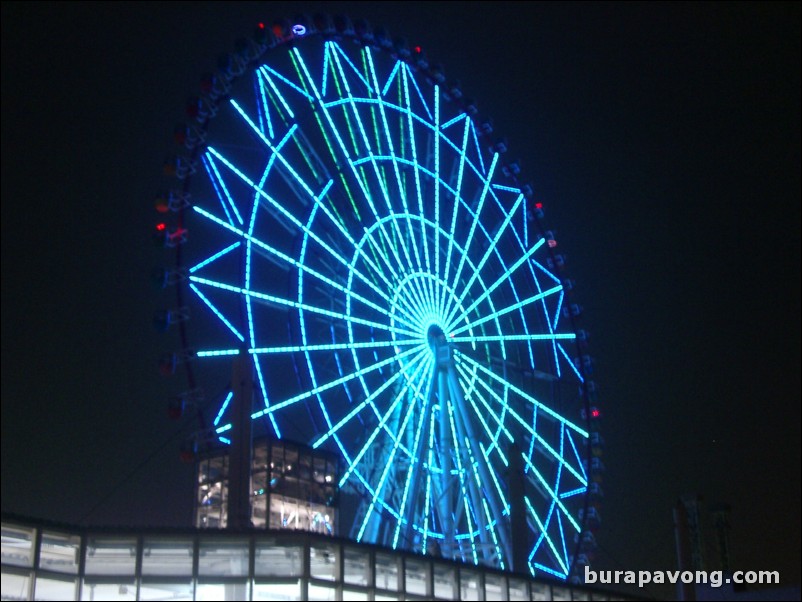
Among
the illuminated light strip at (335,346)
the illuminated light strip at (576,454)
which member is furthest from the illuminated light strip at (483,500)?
the illuminated light strip at (576,454)

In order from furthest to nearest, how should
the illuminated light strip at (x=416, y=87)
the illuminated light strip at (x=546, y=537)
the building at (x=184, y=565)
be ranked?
the illuminated light strip at (x=416, y=87), the illuminated light strip at (x=546, y=537), the building at (x=184, y=565)

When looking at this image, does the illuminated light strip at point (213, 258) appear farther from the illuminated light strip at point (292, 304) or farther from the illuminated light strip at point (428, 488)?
the illuminated light strip at point (428, 488)

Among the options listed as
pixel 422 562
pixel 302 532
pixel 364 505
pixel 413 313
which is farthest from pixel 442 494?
pixel 302 532

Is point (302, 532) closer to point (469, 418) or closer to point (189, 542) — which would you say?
point (189, 542)

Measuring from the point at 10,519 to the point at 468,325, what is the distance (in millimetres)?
14392

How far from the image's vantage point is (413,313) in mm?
24984

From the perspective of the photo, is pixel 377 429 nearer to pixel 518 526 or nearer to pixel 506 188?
pixel 518 526

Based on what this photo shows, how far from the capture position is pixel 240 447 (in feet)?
57.3

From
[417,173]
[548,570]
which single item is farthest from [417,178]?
[548,570]

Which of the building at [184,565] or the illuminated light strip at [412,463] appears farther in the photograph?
the illuminated light strip at [412,463]

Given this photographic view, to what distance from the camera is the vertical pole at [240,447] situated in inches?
656

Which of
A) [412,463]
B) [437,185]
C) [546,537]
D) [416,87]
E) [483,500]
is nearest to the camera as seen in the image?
[412,463]

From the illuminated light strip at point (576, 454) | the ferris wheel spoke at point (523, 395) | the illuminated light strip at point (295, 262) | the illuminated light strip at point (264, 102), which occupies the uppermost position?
the illuminated light strip at point (264, 102)

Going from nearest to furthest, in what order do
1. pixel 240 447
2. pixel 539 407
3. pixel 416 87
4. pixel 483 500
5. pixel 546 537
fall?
pixel 240 447
pixel 483 500
pixel 546 537
pixel 539 407
pixel 416 87
